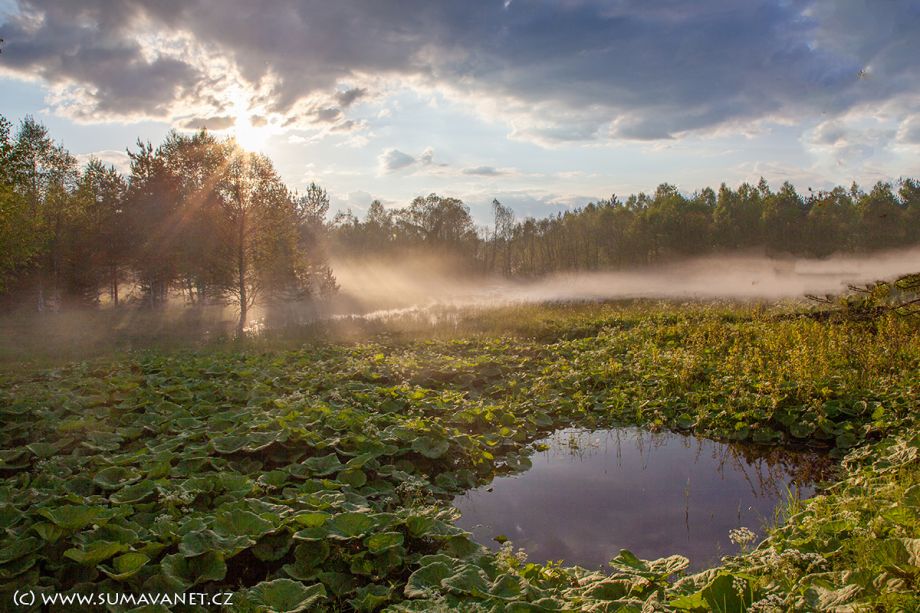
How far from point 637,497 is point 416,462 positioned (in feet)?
9.33

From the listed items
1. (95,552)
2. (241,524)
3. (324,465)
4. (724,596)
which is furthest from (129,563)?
(724,596)

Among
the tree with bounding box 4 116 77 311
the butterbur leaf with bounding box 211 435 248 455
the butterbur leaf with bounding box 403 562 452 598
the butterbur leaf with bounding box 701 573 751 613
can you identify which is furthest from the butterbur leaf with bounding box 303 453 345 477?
the tree with bounding box 4 116 77 311

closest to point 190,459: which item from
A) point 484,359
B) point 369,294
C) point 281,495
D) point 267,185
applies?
point 281,495

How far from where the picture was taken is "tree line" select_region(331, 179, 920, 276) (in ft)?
183

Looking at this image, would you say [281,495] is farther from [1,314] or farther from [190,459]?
[1,314]

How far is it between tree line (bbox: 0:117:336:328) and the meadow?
1468 cm

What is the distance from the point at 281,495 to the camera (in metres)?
5.55

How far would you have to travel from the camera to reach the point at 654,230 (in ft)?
206

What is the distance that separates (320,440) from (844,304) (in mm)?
11965

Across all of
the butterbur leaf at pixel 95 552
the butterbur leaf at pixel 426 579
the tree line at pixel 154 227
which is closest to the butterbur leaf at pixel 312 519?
the butterbur leaf at pixel 426 579

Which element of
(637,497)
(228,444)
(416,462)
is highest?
(228,444)

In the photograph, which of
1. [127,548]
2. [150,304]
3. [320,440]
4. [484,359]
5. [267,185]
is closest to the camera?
[127,548]

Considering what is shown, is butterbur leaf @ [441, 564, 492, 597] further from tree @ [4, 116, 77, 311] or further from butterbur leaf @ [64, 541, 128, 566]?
tree @ [4, 116, 77, 311]

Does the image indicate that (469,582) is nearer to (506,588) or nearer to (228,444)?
(506,588)
